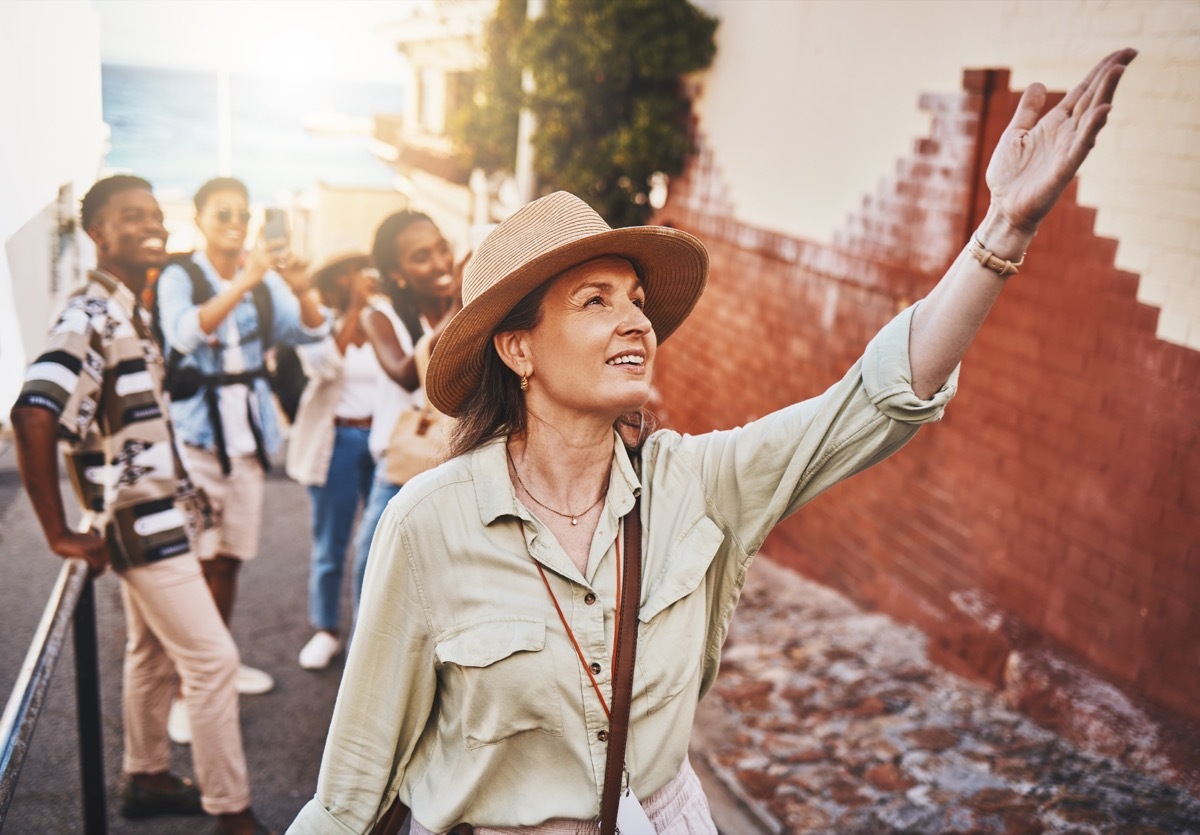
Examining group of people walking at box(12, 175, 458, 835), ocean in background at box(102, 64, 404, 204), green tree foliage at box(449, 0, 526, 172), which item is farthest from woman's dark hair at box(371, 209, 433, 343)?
green tree foliage at box(449, 0, 526, 172)

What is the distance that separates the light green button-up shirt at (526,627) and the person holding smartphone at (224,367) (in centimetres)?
224

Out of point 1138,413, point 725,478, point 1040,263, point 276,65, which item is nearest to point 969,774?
point 1138,413

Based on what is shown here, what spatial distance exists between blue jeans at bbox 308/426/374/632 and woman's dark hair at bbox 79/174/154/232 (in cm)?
191

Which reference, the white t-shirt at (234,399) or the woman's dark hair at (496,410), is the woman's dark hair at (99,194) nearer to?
the white t-shirt at (234,399)

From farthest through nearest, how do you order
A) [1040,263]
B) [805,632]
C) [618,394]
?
[805,632]
[1040,263]
[618,394]

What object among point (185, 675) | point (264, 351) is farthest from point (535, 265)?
point (264, 351)

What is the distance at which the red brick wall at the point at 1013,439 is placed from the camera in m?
3.68

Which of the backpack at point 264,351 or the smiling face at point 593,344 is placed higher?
the smiling face at point 593,344

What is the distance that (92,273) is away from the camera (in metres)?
3.35

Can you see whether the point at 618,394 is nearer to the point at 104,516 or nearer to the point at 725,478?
the point at 725,478

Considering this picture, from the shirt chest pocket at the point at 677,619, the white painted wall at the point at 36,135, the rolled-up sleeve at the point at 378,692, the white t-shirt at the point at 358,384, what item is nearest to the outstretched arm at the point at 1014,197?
the shirt chest pocket at the point at 677,619

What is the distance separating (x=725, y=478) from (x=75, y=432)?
6.77 feet

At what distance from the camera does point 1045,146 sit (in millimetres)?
1749

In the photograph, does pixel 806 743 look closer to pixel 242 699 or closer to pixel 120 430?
pixel 242 699
